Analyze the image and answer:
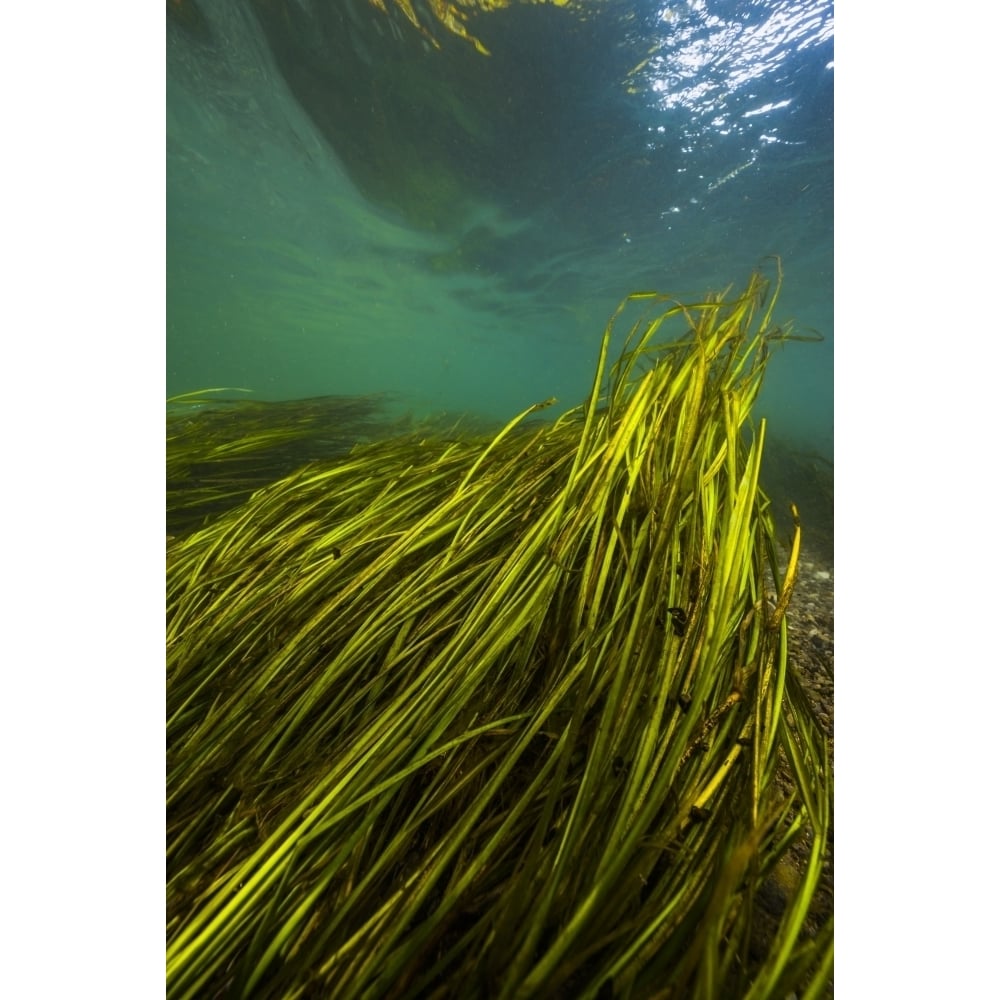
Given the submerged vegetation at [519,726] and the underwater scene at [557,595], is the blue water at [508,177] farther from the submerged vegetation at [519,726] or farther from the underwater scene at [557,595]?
the submerged vegetation at [519,726]

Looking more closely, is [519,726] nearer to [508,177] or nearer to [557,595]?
[557,595]

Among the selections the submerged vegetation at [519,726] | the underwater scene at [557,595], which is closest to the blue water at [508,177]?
the underwater scene at [557,595]

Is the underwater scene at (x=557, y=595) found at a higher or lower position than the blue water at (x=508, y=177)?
lower

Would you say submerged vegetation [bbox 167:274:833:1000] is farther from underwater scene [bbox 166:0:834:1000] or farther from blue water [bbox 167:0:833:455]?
blue water [bbox 167:0:833:455]

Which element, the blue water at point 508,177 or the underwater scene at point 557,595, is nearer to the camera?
the underwater scene at point 557,595

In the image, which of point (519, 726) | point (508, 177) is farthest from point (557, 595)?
point (508, 177)
